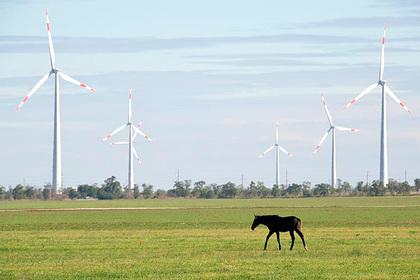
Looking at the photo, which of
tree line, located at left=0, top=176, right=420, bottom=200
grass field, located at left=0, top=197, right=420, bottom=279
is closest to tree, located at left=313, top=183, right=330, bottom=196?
tree line, located at left=0, top=176, right=420, bottom=200

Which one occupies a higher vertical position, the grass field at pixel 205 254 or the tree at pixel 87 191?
the tree at pixel 87 191

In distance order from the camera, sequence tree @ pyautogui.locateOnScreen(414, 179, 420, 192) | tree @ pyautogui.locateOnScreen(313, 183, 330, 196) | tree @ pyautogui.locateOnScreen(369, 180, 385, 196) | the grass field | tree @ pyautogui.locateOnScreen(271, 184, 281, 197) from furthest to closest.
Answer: tree @ pyautogui.locateOnScreen(271, 184, 281, 197), tree @ pyautogui.locateOnScreen(414, 179, 420, 192), tree @ pyautogui.locateOnScreen(313, 183, 330, 196), tree @ pyautogui.locateOnScreen(369, 180, 385, 196), the grass field

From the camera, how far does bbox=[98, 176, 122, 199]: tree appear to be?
185m

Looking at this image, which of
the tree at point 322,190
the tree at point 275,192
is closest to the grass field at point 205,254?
the tree at point 322,190

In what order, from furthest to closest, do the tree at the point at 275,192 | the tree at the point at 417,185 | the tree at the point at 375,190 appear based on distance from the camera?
1. the tree at the point at 275,192
2. the tree at the point at 417,185
3. the tree at the point at 375,190

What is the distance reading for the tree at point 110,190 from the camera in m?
185

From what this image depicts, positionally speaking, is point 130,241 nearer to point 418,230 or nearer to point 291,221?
point 291,221

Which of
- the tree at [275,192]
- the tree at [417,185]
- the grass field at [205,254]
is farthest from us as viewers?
the tree at [275,192]

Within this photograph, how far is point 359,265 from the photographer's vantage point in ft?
103

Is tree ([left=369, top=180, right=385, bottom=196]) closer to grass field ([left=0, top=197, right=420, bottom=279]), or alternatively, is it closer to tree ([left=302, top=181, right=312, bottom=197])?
tree ([left=302, top=181, right=312, bottom=197])

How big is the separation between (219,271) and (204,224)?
29.5 metres

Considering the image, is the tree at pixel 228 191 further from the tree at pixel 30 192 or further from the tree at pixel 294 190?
the tree at pixel 30 192

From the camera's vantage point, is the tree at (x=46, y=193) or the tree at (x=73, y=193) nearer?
the tree at (x=46, y=193)

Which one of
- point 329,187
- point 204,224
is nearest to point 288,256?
point 204,224
